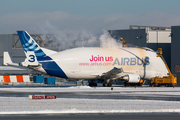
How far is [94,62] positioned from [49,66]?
8078 millimetres

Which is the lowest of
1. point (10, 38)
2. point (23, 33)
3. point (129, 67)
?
point (129, 67)

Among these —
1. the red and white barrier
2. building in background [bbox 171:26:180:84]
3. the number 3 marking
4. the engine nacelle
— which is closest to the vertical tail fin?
the number 3 marking

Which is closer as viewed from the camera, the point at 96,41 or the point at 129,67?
the point at 129,67

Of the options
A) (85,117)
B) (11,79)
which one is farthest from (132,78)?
(85,117)

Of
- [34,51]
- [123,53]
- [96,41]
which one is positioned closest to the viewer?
[34,51]

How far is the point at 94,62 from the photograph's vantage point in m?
60.9

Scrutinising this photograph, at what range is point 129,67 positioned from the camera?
208 ft

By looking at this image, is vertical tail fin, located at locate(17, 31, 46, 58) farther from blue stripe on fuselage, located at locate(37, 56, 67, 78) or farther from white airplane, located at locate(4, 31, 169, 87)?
blue stripe on fuselage, located at locate(37, 56, 67, 78)

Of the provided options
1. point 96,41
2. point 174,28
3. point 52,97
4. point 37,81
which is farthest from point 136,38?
point 52,97

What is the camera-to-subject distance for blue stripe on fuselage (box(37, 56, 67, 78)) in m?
58.4

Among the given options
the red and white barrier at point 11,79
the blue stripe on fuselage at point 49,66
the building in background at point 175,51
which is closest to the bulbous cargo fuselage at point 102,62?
the blue stripe on fuselage at point 49,66

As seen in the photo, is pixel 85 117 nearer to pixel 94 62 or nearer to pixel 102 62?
pixel 94 62

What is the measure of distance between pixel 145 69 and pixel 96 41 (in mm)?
16457

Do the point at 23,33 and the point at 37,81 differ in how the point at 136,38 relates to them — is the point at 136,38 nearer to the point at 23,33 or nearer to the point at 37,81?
the point at 37,81
